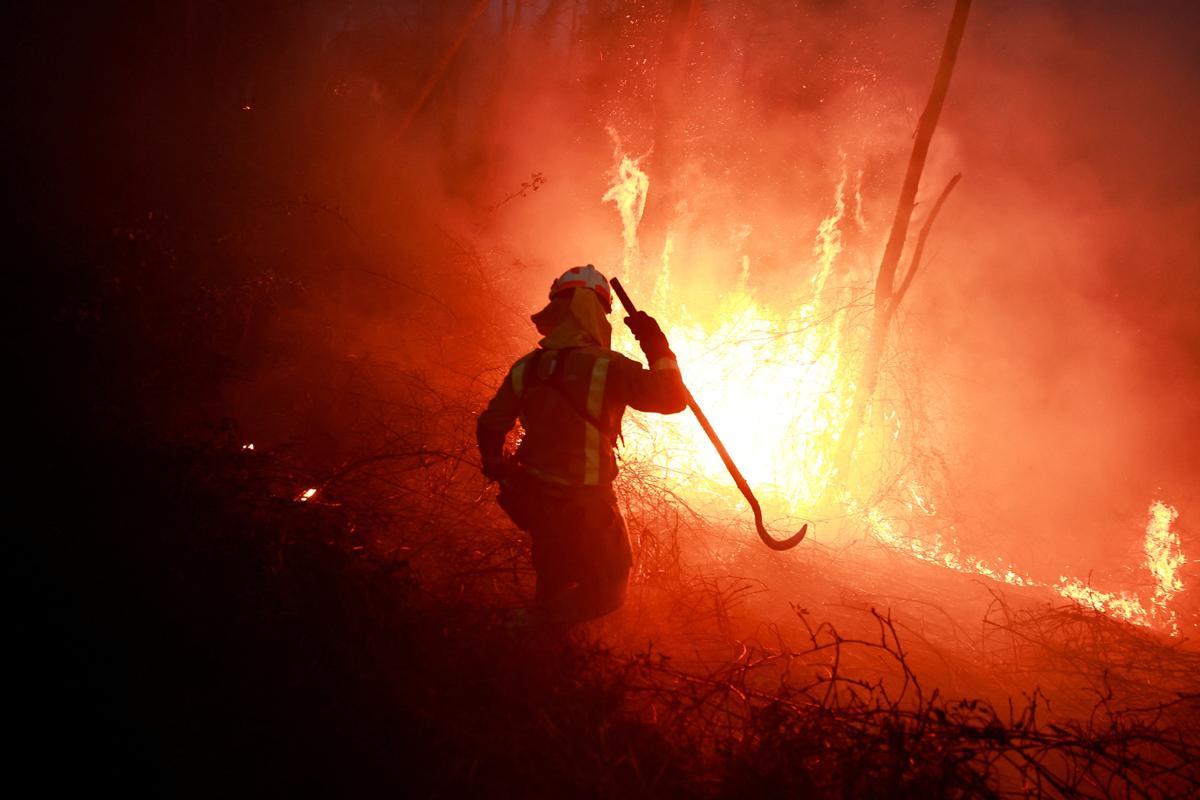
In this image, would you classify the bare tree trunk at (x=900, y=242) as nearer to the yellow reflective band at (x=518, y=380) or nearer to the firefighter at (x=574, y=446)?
Result: the firefighter at (x=574, y=446)

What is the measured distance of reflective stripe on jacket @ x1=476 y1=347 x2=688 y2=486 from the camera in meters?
3.00

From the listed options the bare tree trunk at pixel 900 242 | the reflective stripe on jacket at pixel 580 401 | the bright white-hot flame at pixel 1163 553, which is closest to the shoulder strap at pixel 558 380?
the reflective stripe on jacket at pixel 580 401

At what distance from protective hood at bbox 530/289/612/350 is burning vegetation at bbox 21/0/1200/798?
1.55 m

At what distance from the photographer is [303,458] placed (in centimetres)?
517

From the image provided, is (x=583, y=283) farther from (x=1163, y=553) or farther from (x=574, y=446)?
(x=1163, y=553)

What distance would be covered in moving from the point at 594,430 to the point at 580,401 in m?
0.18

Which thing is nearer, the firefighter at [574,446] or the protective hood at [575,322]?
the firefighter at [574,446]

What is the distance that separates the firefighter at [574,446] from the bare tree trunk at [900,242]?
213 inches

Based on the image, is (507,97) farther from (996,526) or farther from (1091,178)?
(996,526)

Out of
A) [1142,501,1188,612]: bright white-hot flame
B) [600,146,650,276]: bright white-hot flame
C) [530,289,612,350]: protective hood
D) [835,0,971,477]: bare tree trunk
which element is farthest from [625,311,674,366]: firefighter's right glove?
[1142,501,1188,612]: bright white-hot flame

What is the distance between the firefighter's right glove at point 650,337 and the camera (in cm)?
310

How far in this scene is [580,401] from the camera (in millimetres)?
3057

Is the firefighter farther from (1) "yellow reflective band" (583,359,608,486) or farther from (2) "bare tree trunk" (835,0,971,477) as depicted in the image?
(2) "bare tree trunk" (835,0,971,477)

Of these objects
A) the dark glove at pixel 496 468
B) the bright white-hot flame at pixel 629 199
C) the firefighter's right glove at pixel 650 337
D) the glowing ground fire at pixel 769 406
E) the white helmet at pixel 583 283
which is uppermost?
the bright white-hot flame at pixel 629 199
